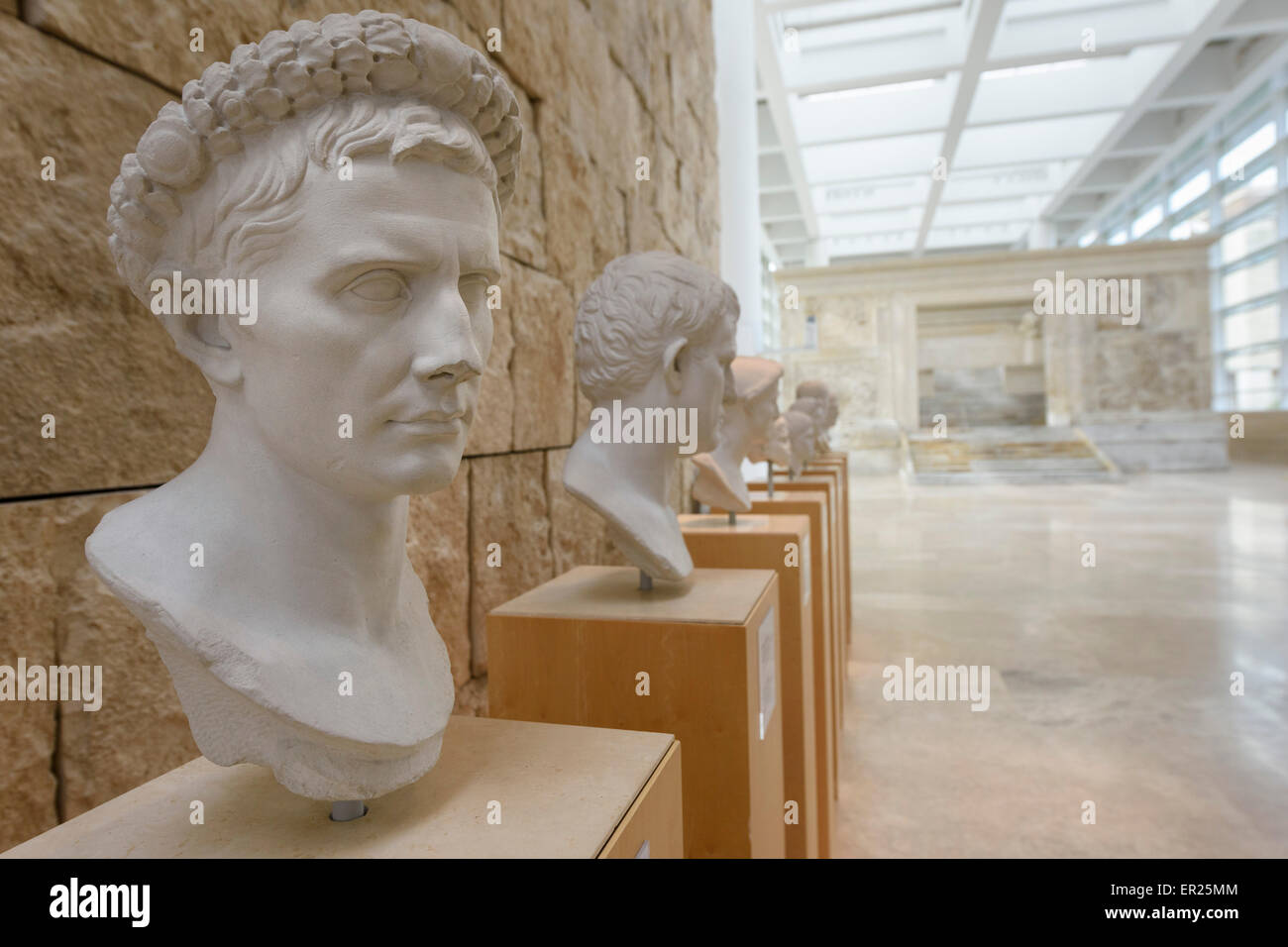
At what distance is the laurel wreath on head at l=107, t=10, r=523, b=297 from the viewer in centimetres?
89

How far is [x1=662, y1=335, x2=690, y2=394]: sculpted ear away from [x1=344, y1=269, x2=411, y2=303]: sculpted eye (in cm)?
112

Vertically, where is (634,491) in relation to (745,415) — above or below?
below

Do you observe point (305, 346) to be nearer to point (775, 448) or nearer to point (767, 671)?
point (767, 671)

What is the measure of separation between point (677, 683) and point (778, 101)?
46.8 feet

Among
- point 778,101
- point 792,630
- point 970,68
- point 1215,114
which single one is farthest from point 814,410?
point 1215,114

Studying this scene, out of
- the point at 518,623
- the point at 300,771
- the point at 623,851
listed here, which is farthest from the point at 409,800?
the point at 518,623

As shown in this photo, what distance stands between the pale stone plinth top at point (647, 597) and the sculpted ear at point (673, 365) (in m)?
0.50

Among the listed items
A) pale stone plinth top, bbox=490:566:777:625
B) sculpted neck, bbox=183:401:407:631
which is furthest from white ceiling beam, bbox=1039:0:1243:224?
sculpted neck, bbox=183:401:407:631

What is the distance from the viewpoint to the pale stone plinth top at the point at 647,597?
1.84 meters

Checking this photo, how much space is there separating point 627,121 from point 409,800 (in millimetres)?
3619

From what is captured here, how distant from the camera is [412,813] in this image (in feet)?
3.53

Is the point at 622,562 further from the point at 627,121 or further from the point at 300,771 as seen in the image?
the point at 300,771

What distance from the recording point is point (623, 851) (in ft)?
3.46
